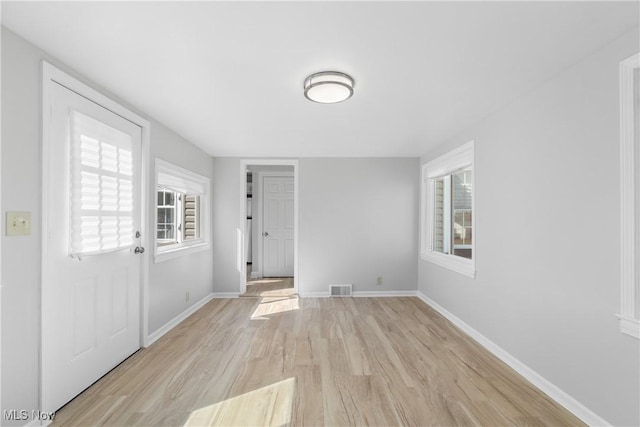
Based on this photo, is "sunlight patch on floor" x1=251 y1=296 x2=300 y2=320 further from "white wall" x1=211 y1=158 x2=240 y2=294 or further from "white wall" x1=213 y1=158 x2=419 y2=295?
"white wall" x1=211 y1=158 x2=240 y2=294

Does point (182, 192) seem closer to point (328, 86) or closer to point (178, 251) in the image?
point (178, 251)

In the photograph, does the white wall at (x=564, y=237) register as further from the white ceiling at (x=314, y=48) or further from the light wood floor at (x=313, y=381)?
the light wood floor at (x=313, y=381)

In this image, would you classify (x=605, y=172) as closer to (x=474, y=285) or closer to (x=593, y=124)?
(x=593, y=124)

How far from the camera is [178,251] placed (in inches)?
139

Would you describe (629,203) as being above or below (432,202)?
below

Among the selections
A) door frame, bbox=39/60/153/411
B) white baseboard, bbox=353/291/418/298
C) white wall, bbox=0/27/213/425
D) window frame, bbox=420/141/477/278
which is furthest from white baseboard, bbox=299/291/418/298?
white wall, bbox=0/27/213/425

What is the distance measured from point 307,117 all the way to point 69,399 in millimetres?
2930

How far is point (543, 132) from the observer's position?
2.23 meters

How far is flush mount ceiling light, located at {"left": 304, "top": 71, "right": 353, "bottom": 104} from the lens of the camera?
2.09 meters

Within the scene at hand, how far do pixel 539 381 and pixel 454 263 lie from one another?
152cm

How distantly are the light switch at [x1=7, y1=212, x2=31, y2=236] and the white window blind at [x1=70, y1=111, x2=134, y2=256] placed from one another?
28cm

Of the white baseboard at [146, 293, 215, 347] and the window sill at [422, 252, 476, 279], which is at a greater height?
the window sill at [422, 252, 476, 279]

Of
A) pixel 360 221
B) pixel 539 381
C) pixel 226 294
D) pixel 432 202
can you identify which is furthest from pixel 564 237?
pixel 226 294

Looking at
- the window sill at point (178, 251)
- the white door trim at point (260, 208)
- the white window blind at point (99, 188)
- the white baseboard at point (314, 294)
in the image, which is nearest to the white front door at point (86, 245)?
the white window blind at point (99, 188)
